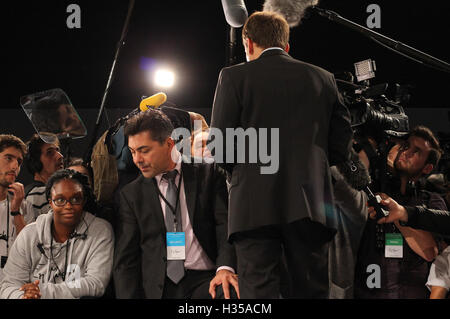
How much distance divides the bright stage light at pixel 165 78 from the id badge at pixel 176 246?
2.30 meters

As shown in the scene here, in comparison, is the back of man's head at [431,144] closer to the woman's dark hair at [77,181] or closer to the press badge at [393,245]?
the press badge at [393,245]

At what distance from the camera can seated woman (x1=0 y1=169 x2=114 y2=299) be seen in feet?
8.18

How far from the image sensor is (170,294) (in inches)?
95.4

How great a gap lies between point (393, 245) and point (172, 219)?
1.19 meters

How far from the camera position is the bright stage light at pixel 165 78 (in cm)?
445

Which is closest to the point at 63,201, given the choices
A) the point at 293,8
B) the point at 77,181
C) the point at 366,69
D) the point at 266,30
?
the point at 77,181

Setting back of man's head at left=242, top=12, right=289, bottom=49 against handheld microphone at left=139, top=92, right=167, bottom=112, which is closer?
back of man's head at left=242, top=12, right=289, bottom=49

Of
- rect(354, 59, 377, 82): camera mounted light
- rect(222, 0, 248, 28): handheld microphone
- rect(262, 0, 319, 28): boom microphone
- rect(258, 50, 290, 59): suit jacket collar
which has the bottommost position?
rect(258, 50, 290, 59): suit jacket collar

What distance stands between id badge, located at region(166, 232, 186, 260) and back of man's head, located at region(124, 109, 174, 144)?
0.48 metres

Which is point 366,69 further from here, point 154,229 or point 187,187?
point 154,229

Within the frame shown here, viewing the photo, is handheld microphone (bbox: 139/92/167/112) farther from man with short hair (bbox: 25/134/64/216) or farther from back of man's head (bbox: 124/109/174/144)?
man with short hair (bbox: 25/134/64/216)

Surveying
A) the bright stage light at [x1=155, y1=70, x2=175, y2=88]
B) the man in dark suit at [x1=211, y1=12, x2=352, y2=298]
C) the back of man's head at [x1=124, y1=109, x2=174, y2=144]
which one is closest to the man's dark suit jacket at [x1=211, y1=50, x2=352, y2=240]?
the man in dark suit at [x1=211, y1=12, x2=352, y2=298]

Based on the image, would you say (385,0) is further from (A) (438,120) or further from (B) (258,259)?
(B) (258,259)

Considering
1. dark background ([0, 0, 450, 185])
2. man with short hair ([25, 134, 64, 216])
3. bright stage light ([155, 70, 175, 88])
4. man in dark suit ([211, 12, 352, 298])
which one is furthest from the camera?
bright stage light ([155, 70, 175, 88])
